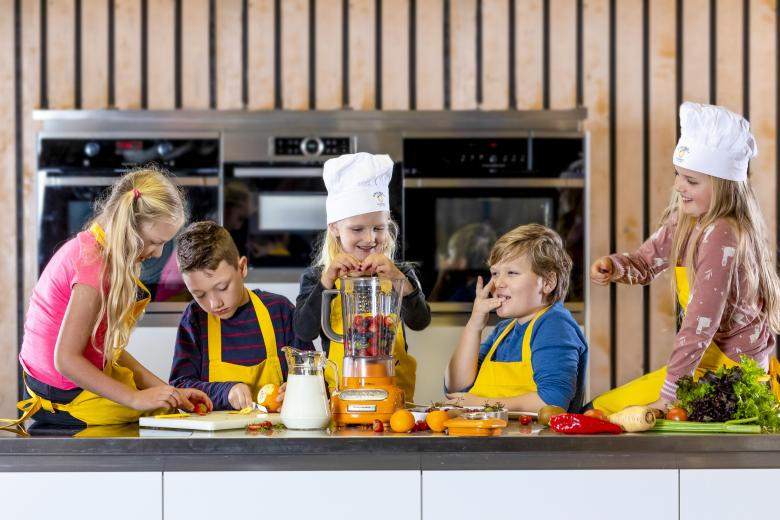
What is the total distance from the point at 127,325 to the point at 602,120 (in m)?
2.46

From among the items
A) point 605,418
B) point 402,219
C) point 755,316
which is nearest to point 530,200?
point 402,219

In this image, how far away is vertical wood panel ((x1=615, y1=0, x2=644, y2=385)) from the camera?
3971 millimetres

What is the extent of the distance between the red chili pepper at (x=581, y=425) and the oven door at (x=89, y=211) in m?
2.22

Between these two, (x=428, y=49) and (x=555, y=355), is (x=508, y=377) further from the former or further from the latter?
(x=428, y=49)

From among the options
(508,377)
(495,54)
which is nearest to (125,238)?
(508,377)

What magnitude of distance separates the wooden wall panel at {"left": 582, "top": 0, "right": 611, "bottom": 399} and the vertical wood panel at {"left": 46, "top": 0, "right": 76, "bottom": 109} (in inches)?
80.7

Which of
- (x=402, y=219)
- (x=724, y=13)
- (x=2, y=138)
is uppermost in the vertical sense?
(x=724, y=13)

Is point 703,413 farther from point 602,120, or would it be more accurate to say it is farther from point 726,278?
point 602,120

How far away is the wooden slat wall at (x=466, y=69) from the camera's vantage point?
3.94m

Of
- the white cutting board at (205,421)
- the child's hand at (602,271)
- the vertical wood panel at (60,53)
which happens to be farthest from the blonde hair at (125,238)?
the vertical wood panel at (60,53)

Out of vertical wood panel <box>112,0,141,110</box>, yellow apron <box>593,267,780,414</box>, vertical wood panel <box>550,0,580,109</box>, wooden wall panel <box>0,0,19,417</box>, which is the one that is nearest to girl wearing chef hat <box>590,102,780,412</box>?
yellow apron <box>593,267,780,414</box>
